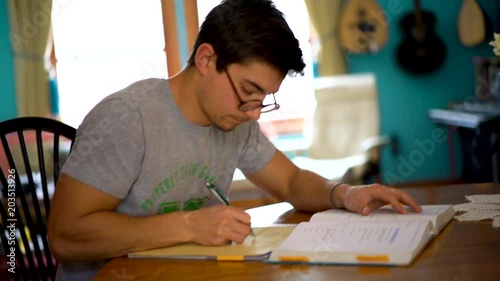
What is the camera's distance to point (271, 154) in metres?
1.94

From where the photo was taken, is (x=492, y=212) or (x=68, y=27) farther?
(x=68, y=27)

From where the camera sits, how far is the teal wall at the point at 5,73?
15.9 ft

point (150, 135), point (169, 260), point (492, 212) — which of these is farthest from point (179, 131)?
point (492, 212)

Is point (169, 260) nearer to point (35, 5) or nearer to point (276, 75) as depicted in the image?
point (276, 75)

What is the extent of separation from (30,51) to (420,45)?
261 cm

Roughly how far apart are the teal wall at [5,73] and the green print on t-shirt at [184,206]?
11.4 ft

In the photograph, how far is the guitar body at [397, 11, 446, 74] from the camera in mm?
5020

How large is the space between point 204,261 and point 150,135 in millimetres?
363

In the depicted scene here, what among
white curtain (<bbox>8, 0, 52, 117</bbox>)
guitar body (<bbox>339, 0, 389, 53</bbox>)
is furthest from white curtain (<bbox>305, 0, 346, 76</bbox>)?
white curtain (<bbox>8, 0, 52, 117</bbox>)

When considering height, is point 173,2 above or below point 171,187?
above

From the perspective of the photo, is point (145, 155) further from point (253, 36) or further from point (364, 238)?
point (364, 238)

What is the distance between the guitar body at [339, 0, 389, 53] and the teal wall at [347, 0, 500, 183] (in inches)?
1.9

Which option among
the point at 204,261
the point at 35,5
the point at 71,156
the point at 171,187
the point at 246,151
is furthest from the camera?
the point at 35,5

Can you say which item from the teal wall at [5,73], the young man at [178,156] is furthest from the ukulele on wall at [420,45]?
the young man at [178,156]
